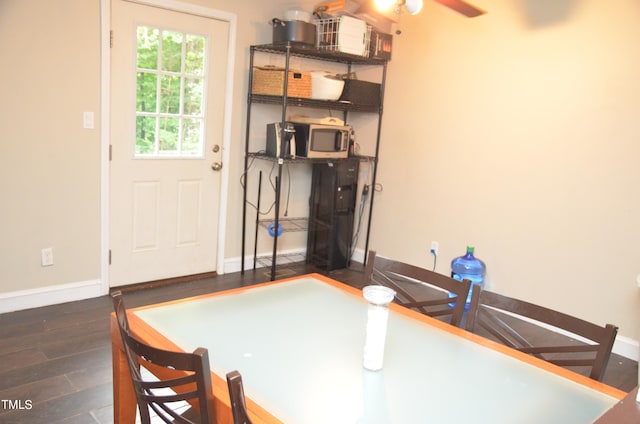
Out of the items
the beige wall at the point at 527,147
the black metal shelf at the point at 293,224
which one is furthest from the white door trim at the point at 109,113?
the beige wall at the point at 527,147

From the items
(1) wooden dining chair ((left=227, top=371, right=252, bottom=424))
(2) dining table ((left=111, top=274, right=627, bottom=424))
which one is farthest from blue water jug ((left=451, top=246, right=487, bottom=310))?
(1) wooden dining chair ((left=227, top=371, right=252, bottom=424))

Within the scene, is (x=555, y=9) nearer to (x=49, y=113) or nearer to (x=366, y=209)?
(x=366, y=209)

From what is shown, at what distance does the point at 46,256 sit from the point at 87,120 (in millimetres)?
915

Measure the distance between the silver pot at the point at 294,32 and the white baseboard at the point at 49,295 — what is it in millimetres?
2228

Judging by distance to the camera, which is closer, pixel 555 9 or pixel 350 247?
pixel 555 9

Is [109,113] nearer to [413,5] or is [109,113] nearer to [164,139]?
[164,139]

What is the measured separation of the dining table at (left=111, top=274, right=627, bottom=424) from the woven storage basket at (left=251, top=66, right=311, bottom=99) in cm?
241

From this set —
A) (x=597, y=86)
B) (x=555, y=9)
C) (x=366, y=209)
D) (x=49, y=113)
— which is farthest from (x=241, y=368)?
(x=366, y=209)

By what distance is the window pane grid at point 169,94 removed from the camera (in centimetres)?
358

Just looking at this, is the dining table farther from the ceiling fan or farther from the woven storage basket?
the woven storage basket

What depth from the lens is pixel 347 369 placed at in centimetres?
142

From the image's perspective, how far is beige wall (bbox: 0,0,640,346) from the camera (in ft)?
10.3

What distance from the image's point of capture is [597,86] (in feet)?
10.9

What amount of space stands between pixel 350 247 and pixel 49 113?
8.85 ft
